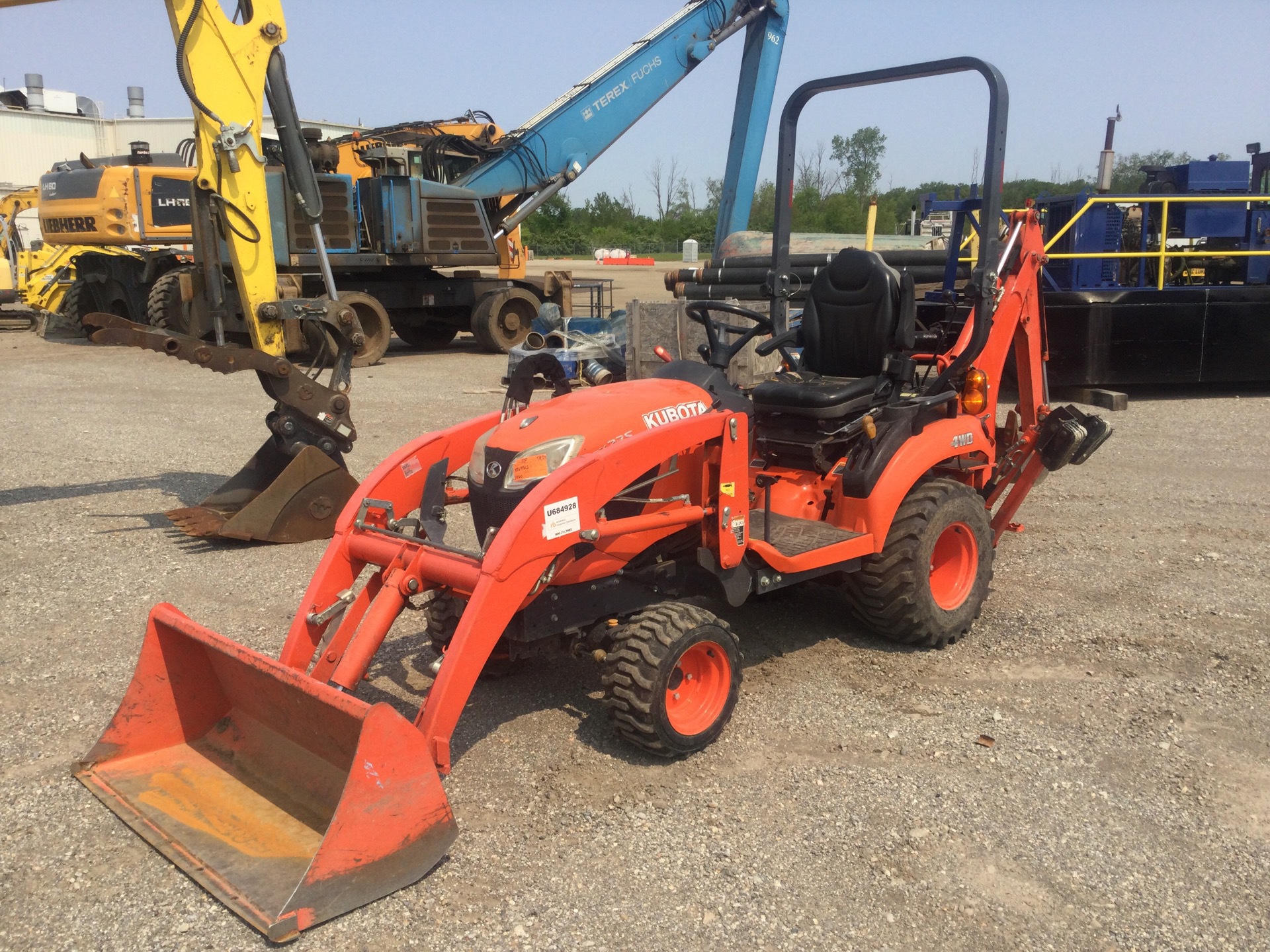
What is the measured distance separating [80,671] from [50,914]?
5.87 feet

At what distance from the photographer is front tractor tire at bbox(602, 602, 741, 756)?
3.50 meters

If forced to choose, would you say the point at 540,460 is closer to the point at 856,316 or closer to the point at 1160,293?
the point at 856,316

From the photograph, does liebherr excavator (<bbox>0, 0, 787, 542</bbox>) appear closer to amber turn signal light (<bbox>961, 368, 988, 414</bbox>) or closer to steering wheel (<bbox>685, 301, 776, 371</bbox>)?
steering wheel (<bbox>685, 301, 776, 371</bbox>)

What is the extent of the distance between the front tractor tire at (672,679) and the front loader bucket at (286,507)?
3.27 metres

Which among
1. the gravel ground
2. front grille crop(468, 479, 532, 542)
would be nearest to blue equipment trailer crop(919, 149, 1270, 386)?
the gravel ground

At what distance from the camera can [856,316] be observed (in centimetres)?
479

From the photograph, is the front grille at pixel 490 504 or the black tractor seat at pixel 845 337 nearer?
the front grille at pixel 490 504

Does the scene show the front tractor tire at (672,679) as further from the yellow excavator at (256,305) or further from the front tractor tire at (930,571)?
the yellow excavator at (256,305)

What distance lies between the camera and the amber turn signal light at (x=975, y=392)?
488 centimetres

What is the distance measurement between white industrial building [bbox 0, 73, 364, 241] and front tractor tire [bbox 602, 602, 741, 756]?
3867cm

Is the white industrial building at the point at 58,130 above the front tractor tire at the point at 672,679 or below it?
above

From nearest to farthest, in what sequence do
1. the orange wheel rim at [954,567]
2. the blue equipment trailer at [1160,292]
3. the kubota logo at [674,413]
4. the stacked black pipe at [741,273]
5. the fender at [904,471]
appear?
the kubota logo at [674,413]
the fender at [904,471]
the orange wheel rim at [954,567]
the stacked black pipe at [741,273]
the blue equipment trailer at [1160,292]

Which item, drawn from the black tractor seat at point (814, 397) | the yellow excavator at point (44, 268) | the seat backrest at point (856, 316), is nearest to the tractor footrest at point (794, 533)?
the black tractor seat at point (814, 397)

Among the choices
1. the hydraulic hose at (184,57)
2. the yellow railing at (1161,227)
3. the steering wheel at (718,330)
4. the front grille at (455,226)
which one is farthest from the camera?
the front grille at (455,226)
